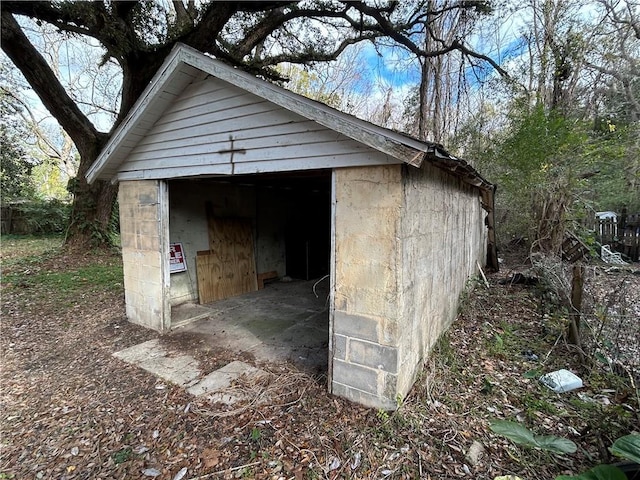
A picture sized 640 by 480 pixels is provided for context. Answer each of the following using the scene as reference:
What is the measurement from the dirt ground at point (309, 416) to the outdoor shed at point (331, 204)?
1.25 feet

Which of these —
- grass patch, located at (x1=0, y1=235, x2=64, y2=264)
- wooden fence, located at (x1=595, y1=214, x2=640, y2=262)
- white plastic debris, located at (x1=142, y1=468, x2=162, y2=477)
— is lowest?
white plastic debris, located at (x1=142, y1=468, x2=162, y2=477)

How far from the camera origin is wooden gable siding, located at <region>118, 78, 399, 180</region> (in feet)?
9.73

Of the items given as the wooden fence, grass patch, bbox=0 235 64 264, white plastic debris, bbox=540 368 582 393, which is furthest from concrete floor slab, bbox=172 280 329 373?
the wooden fence

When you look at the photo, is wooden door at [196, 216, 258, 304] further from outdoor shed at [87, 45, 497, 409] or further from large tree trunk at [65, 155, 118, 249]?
large tree trunk at [65, 155, 118, 249]

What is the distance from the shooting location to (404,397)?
3.00 m

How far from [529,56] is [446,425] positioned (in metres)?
12.2

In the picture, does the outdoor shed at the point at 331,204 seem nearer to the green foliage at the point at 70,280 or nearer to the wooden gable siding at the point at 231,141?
the wooden gable siding at the point at 231,141

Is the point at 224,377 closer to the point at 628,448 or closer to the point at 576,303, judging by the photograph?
the point at 628,448

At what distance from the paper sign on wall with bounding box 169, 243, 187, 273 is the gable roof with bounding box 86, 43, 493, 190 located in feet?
5.13

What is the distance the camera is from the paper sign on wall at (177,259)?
586 cm

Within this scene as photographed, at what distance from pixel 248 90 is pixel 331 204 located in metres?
1.51

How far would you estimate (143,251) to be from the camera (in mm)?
4910

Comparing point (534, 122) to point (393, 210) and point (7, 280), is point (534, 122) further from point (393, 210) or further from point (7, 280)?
point (7, 280)

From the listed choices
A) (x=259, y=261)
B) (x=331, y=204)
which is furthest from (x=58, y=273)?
(x=331, y=204)
